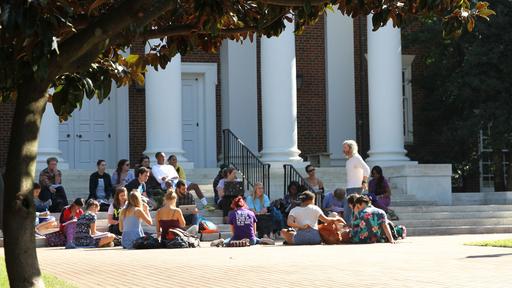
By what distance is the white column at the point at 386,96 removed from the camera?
2603cm

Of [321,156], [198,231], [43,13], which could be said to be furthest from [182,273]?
[321,156]

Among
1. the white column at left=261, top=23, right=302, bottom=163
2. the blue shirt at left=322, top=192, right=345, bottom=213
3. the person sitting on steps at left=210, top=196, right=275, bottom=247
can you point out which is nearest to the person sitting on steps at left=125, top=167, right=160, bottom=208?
the person sitting on steps at left=210, top=196, right=275, bottom=247

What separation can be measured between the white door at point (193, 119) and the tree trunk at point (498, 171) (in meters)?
7.96

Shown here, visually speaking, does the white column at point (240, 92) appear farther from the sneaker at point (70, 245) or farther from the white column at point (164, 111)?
the sneaker at point (70, 245)

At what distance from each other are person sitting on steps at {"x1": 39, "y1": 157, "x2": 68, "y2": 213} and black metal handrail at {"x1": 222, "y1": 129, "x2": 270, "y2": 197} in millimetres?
4545

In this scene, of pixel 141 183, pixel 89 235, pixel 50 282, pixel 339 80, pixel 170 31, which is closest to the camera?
pixel 170 31

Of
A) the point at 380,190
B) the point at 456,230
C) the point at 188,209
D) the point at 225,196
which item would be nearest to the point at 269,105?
the point at 225,196

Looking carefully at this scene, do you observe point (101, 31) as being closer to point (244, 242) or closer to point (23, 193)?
point (23, 193)

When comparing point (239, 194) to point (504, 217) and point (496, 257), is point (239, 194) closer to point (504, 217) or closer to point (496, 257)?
point (504, 217)

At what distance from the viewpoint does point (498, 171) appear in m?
28.8

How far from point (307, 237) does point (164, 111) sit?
24.4 ft

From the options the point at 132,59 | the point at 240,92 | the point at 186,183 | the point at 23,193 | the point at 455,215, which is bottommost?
the point at 455,215

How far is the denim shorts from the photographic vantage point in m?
17.8

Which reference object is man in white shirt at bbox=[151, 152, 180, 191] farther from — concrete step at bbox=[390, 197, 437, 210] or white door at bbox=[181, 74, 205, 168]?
white door at bbox=[181, 74, 205, 168]
